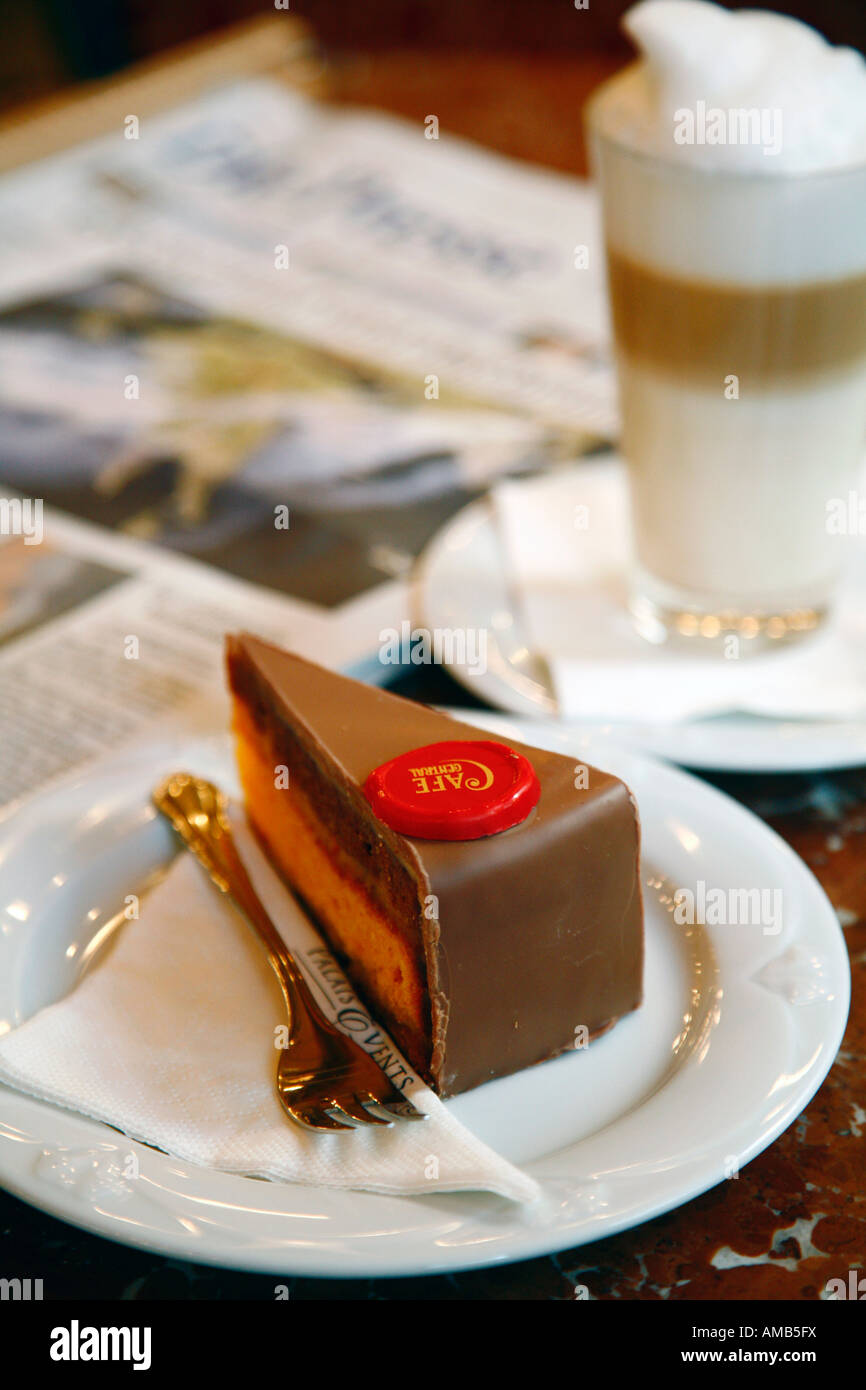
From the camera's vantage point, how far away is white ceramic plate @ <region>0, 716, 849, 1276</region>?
37 centimetres

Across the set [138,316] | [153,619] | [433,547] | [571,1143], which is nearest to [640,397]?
[433,547]

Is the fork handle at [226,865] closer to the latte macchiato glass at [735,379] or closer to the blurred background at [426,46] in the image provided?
the latte macchiato glass at [735,379]

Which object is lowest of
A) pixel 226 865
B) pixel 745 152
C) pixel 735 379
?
pixel 226 865

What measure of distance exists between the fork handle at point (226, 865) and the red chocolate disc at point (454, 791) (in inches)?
3.4

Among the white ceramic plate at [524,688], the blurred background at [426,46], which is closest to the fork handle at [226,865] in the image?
the white ceramic plate at [524,688]

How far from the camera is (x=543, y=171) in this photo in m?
1.22

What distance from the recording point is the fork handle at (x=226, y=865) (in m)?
0.48

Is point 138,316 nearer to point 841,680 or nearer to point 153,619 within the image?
point 153,619

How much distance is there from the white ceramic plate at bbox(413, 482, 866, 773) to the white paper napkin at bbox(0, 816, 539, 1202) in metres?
0.18

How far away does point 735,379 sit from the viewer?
65cm

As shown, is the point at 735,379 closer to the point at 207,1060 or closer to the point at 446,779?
the point at 446,779

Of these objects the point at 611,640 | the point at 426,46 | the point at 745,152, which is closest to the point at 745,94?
the point at 745,152

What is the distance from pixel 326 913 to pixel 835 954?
20 cm

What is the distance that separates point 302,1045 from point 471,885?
9 cm
